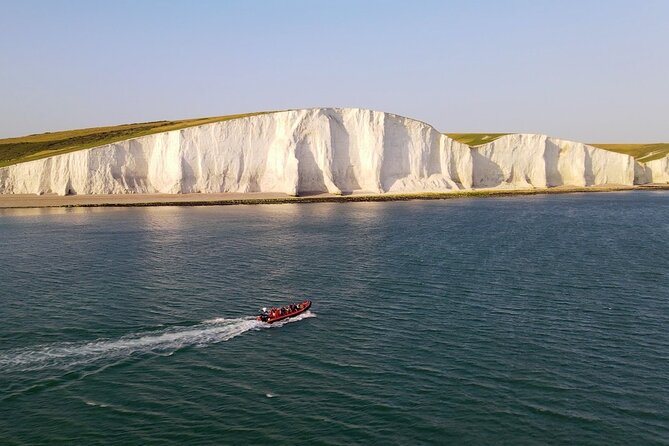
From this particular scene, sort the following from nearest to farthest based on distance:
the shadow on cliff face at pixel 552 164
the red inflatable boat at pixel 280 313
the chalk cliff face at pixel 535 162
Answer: the red inflatable boat at pixel 280 313 → the chalk cliff face at pixel 535 162 → the shadow on cliff face at pixel 552 164

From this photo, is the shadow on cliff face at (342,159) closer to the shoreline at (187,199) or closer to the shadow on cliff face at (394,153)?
the shoreline at (187,199)

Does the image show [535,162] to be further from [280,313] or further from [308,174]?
[280,313]

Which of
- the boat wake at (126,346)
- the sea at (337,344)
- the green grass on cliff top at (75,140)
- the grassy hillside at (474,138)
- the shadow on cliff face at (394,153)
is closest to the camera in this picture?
the sea at (337,344)

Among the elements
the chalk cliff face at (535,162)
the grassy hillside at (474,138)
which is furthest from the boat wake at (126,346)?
the grassy hillside at (474,138)

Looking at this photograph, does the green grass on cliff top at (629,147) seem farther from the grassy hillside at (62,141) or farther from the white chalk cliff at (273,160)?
the grassy hillside at (62,141)

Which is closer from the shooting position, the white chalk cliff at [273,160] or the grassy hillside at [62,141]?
the white chalk cliff at [273,160]

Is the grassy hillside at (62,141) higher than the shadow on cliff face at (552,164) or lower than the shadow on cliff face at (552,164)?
higher

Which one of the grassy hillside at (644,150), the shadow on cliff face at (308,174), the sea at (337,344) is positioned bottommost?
the sea at (337,344)

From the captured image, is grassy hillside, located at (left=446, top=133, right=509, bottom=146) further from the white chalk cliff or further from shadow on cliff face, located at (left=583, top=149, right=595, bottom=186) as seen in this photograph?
shadow on cliff face, located at (left=583, top=149, right=595, bottom=186)
